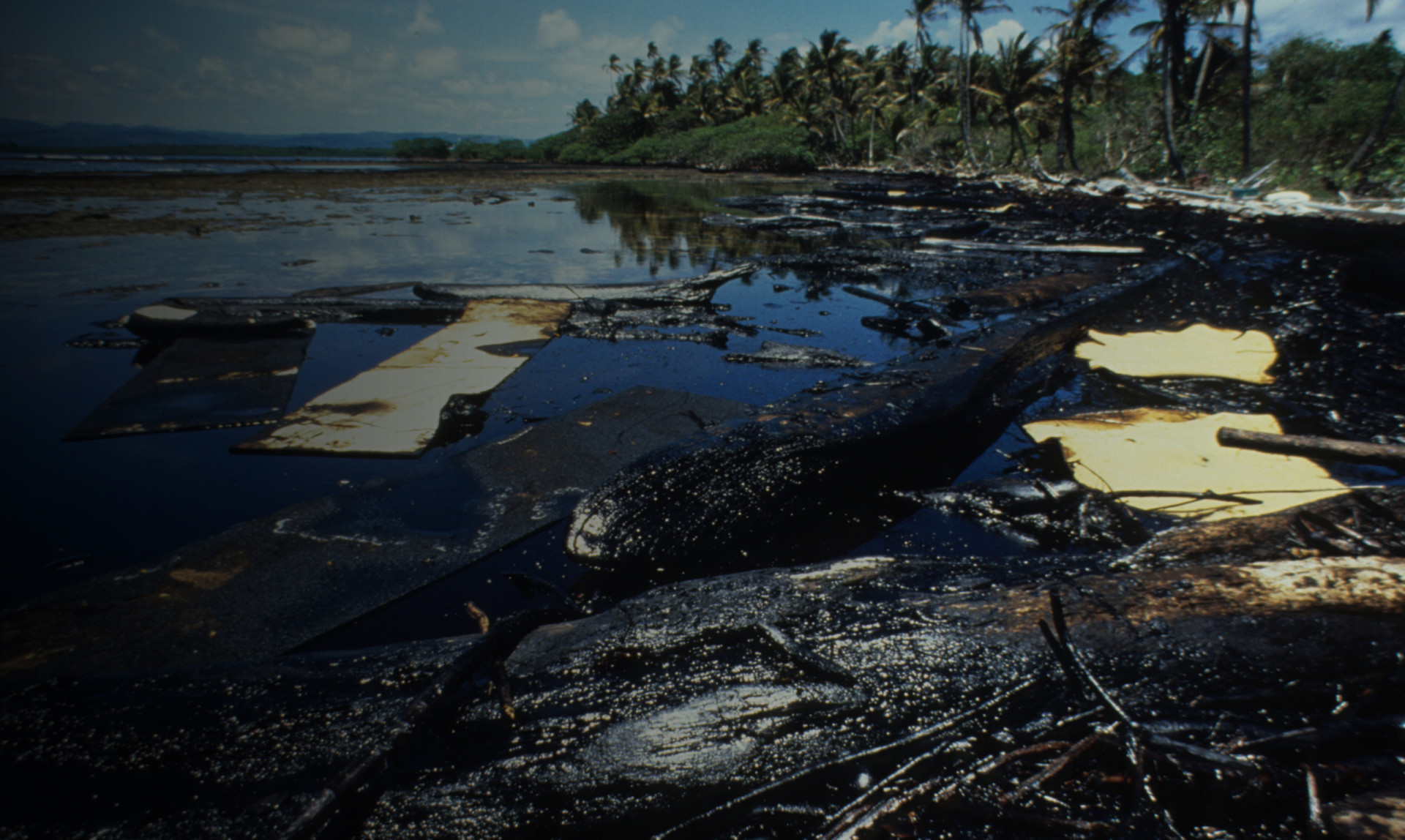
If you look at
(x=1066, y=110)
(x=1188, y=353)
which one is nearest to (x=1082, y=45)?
(x=1066, y=110)

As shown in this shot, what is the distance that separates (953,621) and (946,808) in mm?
457

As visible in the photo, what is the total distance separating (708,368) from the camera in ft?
13.3

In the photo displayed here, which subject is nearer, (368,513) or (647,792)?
(647,792)

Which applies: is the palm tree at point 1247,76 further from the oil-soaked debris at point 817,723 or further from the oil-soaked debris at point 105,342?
the oil-soaked debris at point 105,342

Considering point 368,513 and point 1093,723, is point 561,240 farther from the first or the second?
point 1093,723

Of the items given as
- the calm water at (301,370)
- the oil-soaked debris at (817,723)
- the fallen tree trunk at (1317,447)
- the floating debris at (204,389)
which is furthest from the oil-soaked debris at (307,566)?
the fallen tree trunk at (1317,447)

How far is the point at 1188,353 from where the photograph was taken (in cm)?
410

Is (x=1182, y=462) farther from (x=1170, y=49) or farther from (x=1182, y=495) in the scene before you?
(x=1170, y=49)

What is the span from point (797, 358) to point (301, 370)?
3613 mm

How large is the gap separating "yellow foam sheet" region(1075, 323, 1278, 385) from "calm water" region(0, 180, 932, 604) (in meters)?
1.52

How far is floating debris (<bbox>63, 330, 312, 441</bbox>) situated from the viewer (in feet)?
9.73

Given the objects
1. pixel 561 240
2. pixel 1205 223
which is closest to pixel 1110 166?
pixel 1205 223

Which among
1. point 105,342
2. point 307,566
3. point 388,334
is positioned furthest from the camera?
point 388,334

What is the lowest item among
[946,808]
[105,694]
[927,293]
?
[946,808]
